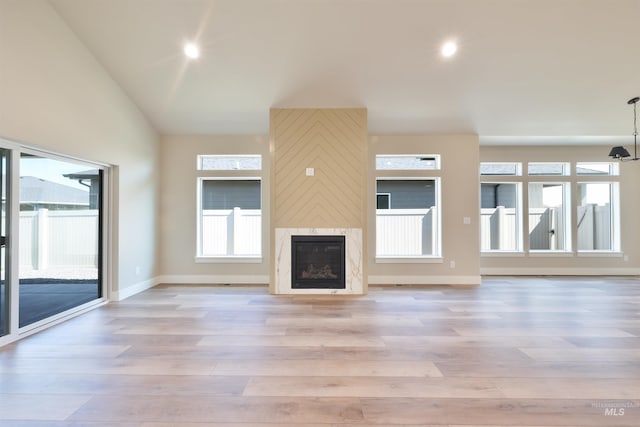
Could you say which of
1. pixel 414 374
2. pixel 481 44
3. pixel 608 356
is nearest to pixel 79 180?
pixel 414 374

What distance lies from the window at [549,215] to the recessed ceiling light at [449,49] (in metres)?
3.86

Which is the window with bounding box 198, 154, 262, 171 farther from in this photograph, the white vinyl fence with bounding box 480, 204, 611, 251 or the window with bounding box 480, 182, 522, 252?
the white vinyl fence with bounding box 480, 204, 611, 251

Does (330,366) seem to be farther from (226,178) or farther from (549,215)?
(549,215)

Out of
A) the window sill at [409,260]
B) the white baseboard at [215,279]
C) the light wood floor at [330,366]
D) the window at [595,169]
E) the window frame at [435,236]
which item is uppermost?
the window at [595,169]

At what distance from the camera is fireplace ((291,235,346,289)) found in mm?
4633

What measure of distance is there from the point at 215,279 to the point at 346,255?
243cm

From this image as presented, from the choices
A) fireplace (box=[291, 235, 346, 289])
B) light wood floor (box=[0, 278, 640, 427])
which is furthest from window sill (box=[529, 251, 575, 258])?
fireplace (box=[291, 235, 346, 289])

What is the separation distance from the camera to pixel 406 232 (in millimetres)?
5629

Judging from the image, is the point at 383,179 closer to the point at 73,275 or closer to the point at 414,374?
the point at 414,374

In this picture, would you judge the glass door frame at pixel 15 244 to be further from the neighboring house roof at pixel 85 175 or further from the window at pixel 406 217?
the window at pixel 406 217

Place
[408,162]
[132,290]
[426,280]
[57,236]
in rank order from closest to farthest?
[57,236], [132,290], [426,280], [408,162]

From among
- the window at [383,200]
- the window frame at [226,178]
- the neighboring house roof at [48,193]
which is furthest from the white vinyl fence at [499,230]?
the neighboring house roof at [48,193]

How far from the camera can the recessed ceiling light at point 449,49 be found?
11.9ft

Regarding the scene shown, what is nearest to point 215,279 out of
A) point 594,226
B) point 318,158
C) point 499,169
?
point 318,158
